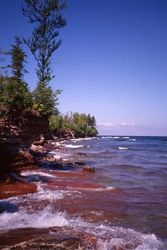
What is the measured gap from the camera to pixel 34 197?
477 inches

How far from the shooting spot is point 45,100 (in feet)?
63.9

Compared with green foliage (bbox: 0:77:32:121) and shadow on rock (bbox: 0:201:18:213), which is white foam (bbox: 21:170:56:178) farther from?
shadow on rock (bbox: 0:201:18:213)

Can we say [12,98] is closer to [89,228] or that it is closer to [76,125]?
[89,228]

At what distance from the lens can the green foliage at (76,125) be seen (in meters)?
88.5

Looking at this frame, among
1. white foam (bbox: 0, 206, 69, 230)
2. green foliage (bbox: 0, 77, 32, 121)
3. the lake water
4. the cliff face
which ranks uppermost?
green foliage (bbox: 0, 77, 32, 121)

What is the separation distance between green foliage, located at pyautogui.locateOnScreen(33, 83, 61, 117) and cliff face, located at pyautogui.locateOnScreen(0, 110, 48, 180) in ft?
2.25

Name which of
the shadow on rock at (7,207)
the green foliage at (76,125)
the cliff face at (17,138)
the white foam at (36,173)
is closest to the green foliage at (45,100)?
the cliff face at (17,138)

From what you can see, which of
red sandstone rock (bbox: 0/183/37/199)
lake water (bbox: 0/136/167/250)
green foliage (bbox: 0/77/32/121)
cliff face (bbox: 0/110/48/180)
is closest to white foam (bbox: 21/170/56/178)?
cliff face (bbox: 0/110/48/180)

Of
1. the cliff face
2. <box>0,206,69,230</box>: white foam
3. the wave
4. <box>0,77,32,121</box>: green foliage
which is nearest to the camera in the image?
the wave

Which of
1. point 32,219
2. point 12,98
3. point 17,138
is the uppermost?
point 12,98

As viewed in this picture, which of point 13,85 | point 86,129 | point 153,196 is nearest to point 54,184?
point 153,196

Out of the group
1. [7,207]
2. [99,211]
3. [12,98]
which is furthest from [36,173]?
[99,211]

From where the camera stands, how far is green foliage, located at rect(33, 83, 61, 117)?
19.0 m

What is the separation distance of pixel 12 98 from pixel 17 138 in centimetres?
250
